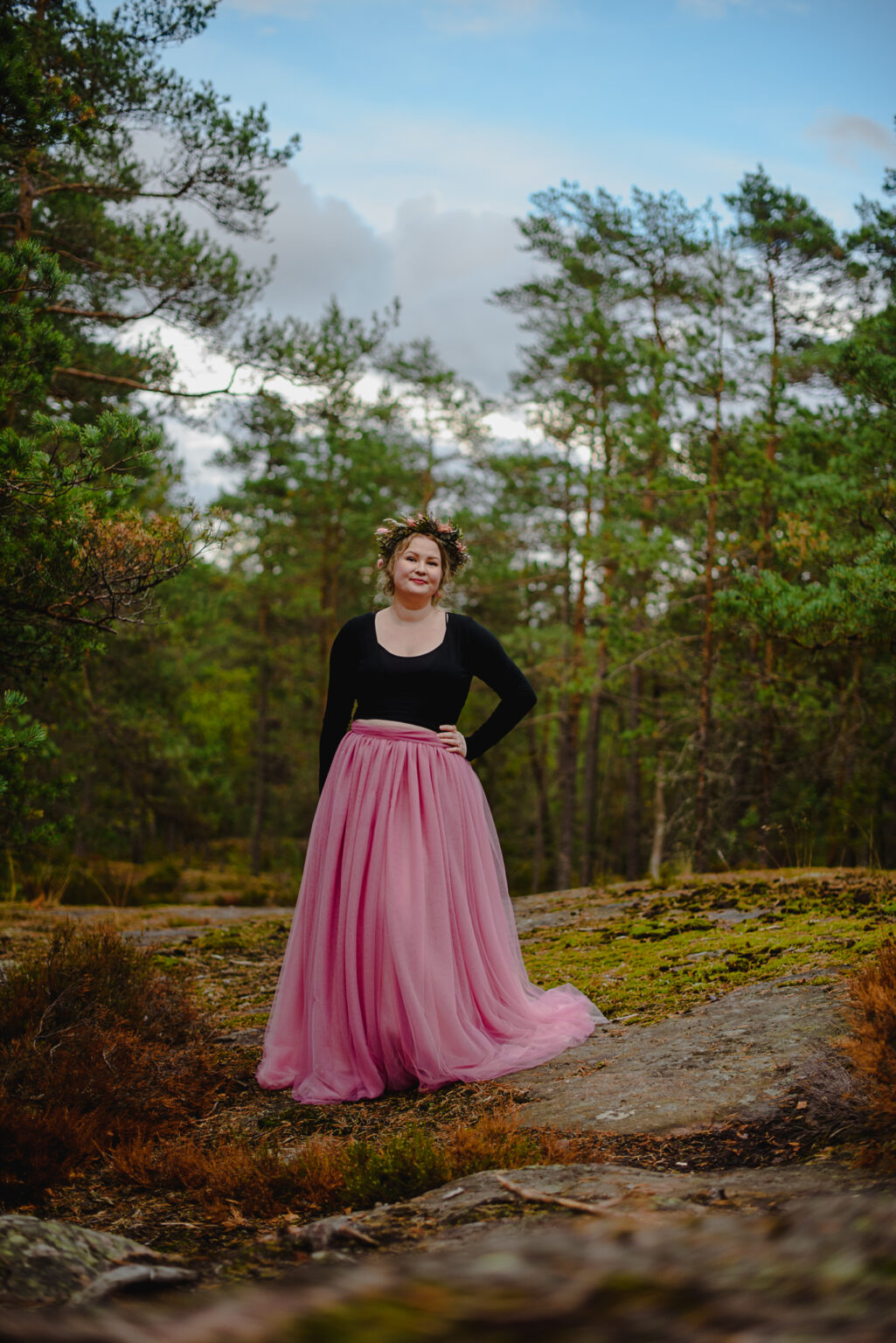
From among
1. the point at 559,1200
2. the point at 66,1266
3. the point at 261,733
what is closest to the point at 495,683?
the point at 559,1200

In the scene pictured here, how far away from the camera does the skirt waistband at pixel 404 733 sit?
4875 mm

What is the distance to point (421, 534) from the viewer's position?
513 cm

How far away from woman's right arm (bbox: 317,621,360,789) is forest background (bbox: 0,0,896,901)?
1.21 metres

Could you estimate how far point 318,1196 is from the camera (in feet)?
10.4

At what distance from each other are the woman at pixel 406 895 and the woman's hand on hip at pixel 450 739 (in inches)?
0.5

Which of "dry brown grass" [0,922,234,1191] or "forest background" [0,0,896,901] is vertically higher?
"forest background" [0,0,896,901]

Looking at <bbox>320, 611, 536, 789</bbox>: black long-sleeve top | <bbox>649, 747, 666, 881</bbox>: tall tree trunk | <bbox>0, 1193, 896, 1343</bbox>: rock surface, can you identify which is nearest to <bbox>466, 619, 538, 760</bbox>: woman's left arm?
<bbox>320, 611, 536, 789</bbox>: black long-sleeve top

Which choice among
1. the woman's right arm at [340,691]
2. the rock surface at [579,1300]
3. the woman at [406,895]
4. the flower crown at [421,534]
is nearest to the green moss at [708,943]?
the woman at [406,895]

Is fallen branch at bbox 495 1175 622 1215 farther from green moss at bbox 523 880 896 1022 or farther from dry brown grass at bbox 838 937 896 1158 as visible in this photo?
green moss at bbox 523 880 896 1022

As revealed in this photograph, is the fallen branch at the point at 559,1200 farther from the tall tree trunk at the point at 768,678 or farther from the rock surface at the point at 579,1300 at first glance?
the tall tree trunk at the point at 768,678

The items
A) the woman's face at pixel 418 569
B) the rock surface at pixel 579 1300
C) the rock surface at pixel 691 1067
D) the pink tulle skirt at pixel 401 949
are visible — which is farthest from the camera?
the woman's face at pixel 418 569

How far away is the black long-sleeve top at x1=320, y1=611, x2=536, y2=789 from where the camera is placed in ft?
16.1

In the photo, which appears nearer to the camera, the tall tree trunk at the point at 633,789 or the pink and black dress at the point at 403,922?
the pink and black dress at the point at 403,922

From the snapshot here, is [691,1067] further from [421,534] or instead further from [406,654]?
[421,534]
